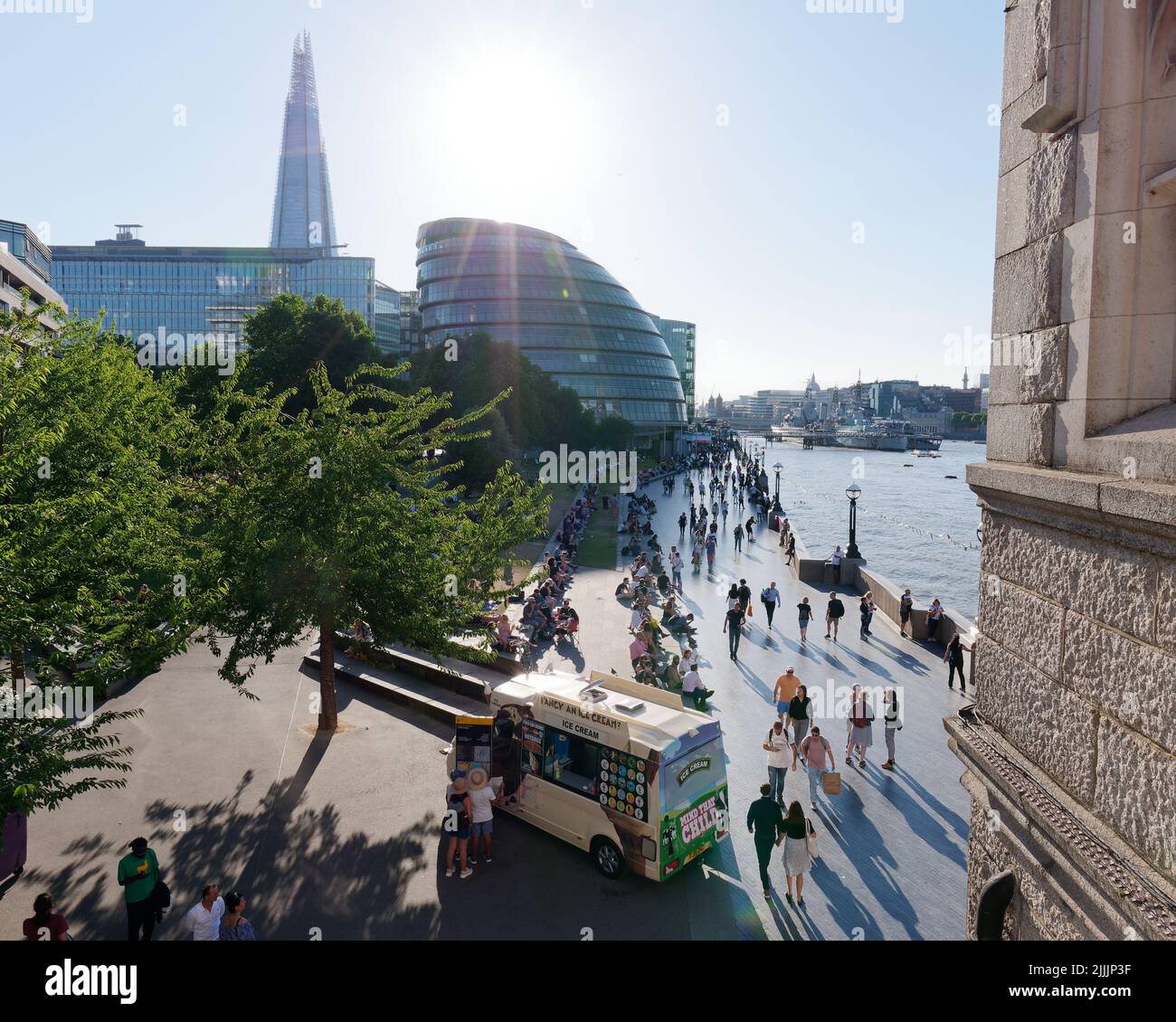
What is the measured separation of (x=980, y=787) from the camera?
4.79 metres

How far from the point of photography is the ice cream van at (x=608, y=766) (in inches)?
340

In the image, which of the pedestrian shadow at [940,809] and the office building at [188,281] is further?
the office building at [188,281]

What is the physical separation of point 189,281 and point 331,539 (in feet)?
490

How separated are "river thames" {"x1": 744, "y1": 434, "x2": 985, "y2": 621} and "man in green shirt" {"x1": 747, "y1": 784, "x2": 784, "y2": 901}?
8.27 meters

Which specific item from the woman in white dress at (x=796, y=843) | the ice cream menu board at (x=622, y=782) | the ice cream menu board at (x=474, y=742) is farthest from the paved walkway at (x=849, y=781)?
the ice cream menu board at (x=474, y=742)

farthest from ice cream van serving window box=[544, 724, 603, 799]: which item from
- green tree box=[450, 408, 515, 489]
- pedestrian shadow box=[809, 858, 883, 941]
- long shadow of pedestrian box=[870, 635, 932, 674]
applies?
green tree box=[450, 408, 515, 489]

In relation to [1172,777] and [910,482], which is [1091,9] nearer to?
[1172,777]

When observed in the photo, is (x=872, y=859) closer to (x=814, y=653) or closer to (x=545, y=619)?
(x=814, y=653)

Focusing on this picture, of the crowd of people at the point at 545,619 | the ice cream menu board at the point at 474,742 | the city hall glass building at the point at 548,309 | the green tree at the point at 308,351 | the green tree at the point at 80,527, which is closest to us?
the green tree at the point at 80,527

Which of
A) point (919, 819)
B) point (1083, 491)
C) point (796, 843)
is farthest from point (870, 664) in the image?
point (1083, 491)

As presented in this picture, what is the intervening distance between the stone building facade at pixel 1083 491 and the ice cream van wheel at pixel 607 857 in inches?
196

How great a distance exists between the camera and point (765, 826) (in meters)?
8.68

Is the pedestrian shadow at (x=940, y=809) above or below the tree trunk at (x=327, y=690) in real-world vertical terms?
below

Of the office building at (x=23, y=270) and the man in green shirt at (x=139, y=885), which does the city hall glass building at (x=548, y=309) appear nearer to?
the office building at (x=23, y=270)
